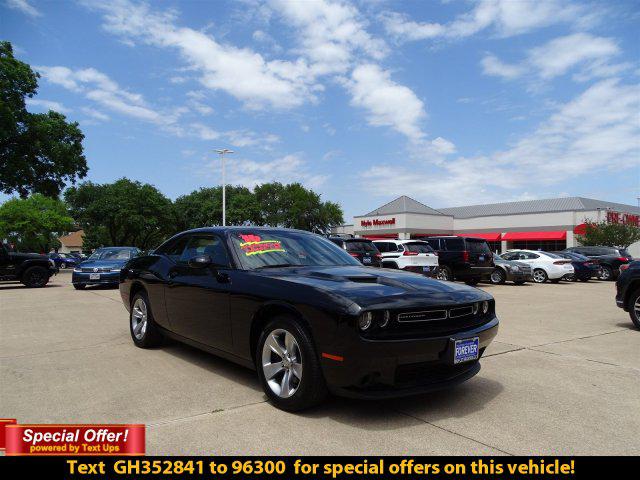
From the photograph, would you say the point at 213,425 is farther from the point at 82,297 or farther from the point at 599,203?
the point at 599,203

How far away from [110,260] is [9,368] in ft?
37.2

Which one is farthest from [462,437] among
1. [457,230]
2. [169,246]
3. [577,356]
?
[457,230]

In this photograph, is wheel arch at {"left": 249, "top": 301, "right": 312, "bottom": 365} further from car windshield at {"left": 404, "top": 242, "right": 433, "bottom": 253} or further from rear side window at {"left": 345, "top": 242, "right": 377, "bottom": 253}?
car windshield at {"left": 404, "top": 242, "right": 433, "bottom": 253}

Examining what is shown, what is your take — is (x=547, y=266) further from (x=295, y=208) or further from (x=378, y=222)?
(x=295, y=208)

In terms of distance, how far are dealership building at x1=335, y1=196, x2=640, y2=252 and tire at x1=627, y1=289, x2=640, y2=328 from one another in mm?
34572

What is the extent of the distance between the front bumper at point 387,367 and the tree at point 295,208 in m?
55.6

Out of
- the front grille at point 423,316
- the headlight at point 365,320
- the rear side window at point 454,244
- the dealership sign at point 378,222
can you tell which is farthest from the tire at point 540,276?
the dealership sign at point 378,222

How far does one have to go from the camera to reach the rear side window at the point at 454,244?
54.5 ft

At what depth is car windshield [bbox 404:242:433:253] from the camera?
52.0 feet

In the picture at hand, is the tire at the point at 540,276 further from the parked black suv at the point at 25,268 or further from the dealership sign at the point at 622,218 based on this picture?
the dealership sign at the point at 622,218

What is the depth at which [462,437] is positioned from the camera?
3139 millimetres

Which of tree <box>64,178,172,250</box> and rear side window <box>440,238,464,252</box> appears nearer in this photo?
rear side window <box>440,238,464,252</box>

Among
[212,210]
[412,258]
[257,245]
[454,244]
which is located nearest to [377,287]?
[257,245]

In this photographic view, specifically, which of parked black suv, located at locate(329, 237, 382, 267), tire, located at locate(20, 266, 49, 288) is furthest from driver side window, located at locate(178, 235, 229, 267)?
tire, located at locate(20, 266, 49, 288)
